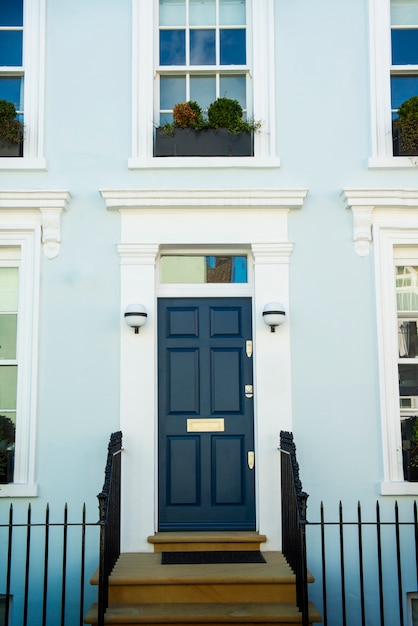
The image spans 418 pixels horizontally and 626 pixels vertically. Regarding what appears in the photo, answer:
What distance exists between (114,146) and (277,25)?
1890mm

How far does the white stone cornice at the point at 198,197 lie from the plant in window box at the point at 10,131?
3.02 feet

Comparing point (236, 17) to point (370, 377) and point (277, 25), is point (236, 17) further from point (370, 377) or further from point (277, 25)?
point (370, 377)

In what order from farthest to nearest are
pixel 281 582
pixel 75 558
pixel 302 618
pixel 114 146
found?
1. pixel 114 146
2. pixel 75 558
3. pixel 281 582
4. pixel 302 618

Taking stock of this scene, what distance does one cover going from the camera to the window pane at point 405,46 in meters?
6.84

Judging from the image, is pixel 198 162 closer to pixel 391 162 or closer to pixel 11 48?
pixel 391 162

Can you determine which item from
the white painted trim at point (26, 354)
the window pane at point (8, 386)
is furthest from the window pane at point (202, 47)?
the window pane at point (8, 386)

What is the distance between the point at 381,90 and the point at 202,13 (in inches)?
73.4

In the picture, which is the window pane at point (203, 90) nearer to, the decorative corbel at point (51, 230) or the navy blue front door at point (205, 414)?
the decorative corbel at point (51, 230)

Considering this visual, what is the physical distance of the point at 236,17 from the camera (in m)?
6.95

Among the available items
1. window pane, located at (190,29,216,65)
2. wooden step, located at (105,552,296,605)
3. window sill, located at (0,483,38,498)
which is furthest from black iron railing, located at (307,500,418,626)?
window pane, located at (190,29,216,65)

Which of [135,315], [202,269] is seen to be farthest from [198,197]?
[135,315]

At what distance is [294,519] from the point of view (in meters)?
5.45

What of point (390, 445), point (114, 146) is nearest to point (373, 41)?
point (114, 146)

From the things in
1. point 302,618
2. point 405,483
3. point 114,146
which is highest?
point 114,146
